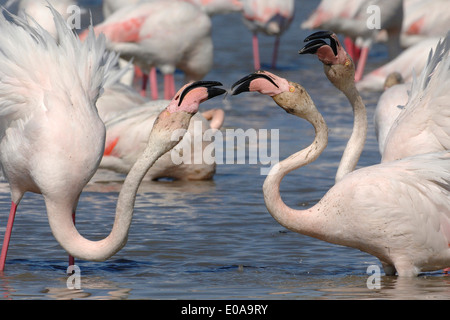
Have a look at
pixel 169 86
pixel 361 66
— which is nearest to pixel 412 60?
pixel 169 86

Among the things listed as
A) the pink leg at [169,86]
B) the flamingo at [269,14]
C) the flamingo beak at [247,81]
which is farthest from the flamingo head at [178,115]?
the flamingo at [269,14]

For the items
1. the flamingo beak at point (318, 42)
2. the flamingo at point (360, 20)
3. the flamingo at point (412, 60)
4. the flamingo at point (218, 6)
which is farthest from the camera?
the flamingo at point (360, 20)

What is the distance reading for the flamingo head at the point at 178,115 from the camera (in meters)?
4.97

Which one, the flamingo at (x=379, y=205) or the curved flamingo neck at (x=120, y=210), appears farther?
the flamingo at (x=379, y=205)

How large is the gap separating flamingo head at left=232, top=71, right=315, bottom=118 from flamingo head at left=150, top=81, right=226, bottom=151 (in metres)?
0.31

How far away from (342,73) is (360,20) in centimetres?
752

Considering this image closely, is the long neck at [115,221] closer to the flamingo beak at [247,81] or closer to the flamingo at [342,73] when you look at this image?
the flamingo beak at [247,81]

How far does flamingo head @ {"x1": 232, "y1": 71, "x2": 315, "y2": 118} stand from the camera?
17.3ft

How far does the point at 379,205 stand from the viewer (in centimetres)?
531

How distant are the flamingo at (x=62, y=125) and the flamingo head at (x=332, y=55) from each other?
92cm

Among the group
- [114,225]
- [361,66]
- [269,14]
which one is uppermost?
[269,14]

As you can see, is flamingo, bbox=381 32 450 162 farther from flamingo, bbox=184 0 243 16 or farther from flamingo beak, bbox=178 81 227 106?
flamingo, bbox=184 0 243 16

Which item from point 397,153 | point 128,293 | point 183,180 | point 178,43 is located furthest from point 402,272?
point 178,43

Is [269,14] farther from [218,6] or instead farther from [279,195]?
[279,195]
